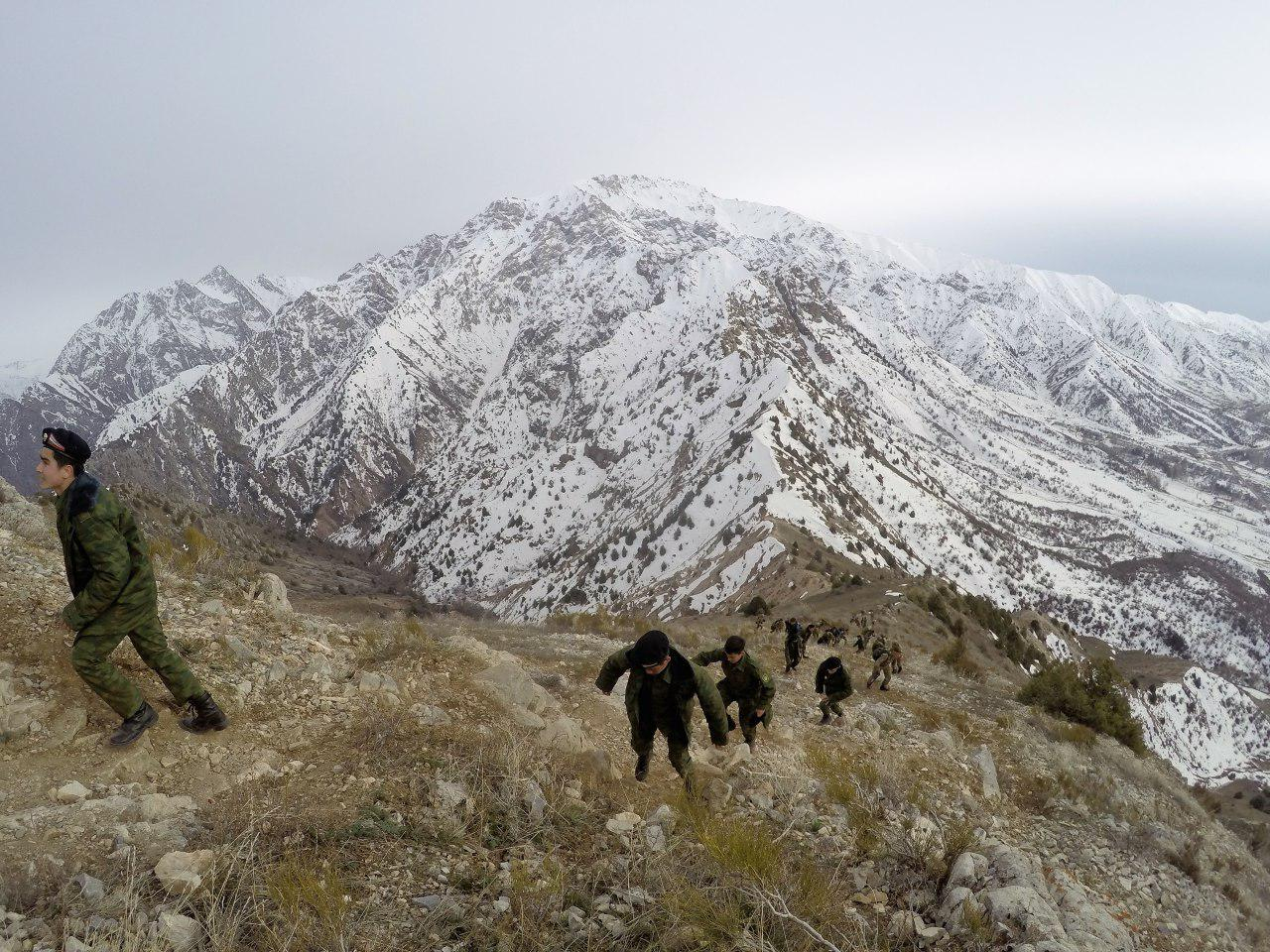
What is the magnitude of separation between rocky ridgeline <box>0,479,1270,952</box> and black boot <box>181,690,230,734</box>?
94 mm

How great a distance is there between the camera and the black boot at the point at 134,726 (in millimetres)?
4790

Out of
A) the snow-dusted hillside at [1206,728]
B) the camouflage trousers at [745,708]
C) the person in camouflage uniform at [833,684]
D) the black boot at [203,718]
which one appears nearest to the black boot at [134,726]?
the black boot at [203,718]

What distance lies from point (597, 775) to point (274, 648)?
448 cm

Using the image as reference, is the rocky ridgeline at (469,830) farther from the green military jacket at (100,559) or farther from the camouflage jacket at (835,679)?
the camouflage jacket at (835,679)

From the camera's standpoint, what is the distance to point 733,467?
67562 mm

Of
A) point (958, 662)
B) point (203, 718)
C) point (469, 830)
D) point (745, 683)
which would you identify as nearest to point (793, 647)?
point (745, 683)

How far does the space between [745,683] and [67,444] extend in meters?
6.93

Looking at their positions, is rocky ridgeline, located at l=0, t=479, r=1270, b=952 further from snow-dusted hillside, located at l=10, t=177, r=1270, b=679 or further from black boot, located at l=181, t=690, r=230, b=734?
snow-dusted hillside, located at l=10, t=177, r=1270, b=679

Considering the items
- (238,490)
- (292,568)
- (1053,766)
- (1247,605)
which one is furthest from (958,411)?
(238,490)

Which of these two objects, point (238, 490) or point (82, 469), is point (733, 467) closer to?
point (82, 469)

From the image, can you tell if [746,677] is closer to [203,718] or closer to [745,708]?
[745,708]

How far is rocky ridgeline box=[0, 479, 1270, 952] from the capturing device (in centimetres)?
336

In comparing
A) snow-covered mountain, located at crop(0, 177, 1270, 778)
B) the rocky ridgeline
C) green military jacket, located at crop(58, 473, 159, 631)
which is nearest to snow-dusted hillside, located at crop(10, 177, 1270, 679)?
snow-covered mountain, located at crop(0, 177, 1270, 778)

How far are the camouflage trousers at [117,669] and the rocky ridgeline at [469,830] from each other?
0.38 meters
